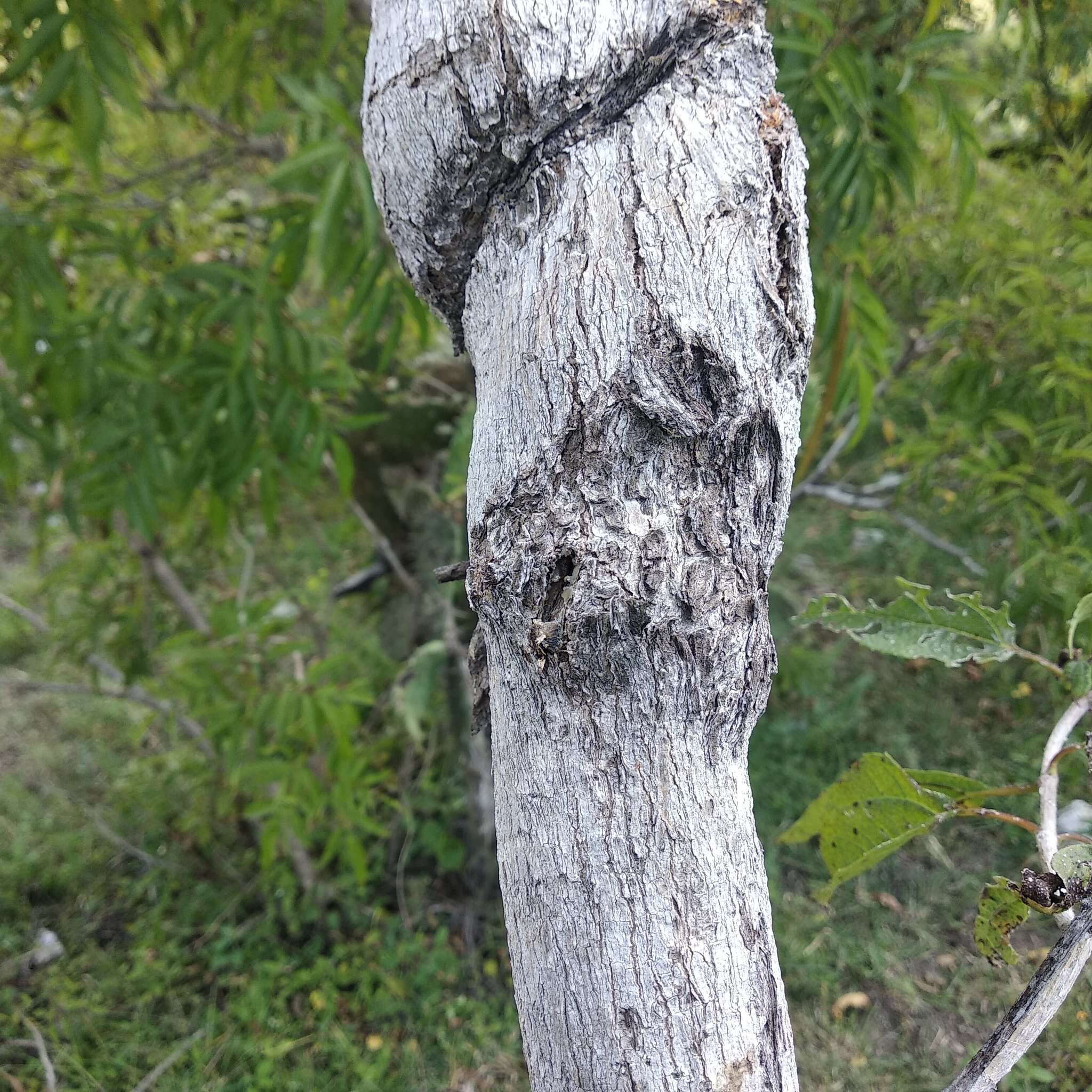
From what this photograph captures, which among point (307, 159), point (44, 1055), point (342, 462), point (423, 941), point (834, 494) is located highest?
point (307, 159)

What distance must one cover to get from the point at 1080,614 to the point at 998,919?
327mm

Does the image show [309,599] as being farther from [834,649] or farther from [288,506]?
[834,649]

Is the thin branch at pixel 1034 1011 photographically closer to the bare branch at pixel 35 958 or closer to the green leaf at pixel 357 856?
the green leaf at pixel 357 856

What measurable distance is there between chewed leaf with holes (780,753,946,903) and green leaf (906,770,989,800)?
0.10 ft

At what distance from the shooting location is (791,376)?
25.0 inches

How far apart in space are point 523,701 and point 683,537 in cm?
17

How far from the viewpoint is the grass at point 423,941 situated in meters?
2.21

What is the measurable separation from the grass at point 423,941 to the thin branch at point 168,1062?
0.02m

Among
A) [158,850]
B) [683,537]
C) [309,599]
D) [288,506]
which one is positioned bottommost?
[158,850]

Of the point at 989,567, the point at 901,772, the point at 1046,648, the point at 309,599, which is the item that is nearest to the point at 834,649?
the point at 989,567

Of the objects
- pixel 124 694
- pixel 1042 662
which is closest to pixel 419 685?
pixel 124 694

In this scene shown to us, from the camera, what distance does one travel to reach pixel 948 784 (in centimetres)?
88

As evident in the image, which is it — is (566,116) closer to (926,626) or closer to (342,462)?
(926,626)

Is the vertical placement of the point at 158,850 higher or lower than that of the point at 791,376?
lower
